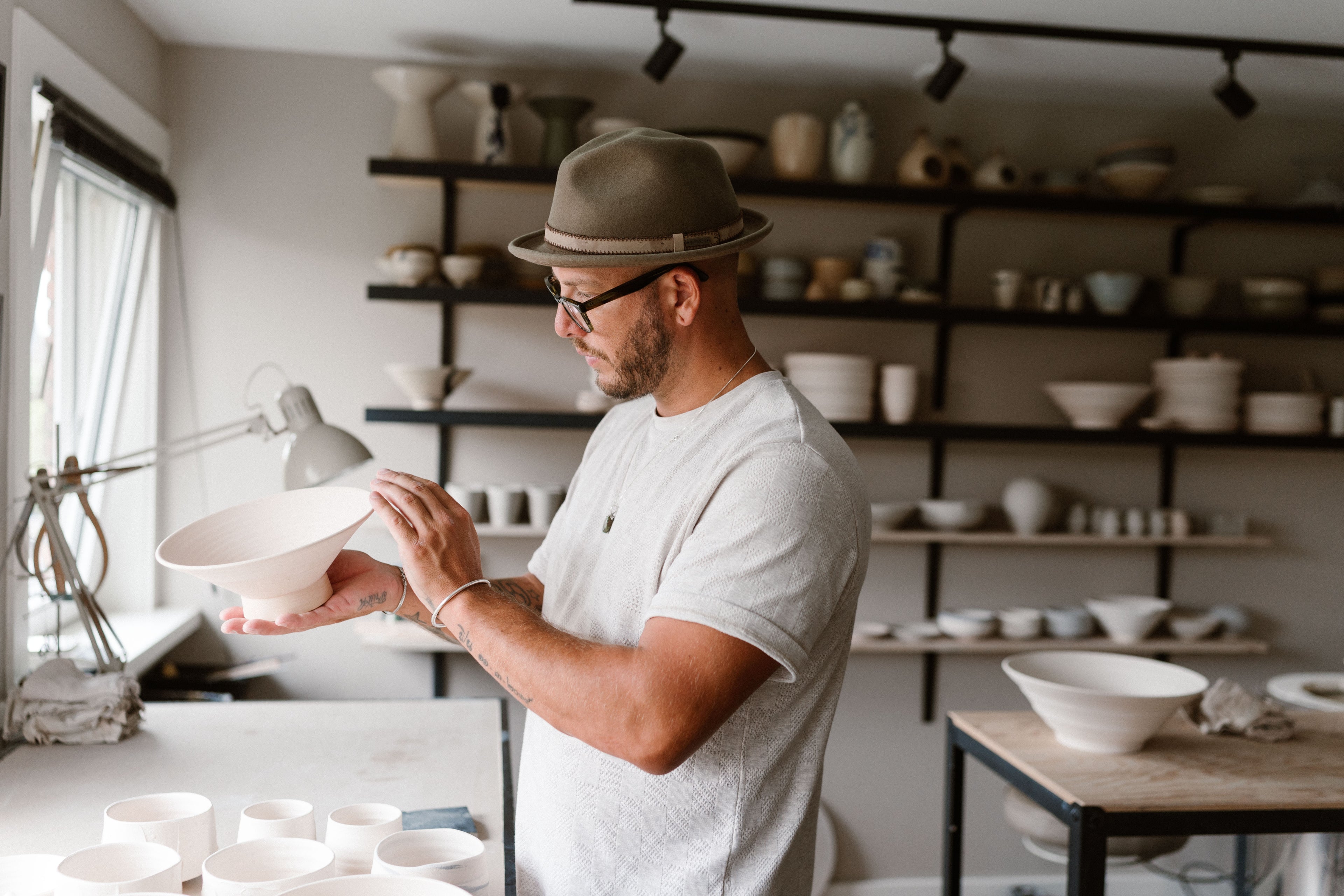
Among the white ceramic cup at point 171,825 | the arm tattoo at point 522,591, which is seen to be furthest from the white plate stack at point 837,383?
the white ceramic cup at point 171,825

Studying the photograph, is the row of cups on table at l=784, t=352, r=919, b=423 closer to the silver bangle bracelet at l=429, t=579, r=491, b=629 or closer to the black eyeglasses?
the black eyeglasses

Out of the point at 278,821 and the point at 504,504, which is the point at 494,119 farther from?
the point at 278,821

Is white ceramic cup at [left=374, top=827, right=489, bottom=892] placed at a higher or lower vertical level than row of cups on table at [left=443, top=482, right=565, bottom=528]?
lower

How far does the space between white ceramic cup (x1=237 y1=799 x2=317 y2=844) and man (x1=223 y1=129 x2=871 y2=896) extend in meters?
0.23

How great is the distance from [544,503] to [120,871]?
77.7 inches

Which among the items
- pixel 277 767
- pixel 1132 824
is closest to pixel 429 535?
pixel 277 767

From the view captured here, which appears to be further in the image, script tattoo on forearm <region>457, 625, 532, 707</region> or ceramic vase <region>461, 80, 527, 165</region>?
ceramic vase <region>461, 80, 527, 165</region>

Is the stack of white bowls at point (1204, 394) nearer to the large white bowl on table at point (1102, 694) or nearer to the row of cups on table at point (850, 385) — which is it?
the row of cups on table at point (850, 385)

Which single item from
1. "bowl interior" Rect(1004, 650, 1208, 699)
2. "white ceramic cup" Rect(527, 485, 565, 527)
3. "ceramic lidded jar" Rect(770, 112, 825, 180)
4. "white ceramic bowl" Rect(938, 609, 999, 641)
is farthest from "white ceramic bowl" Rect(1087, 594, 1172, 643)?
"white ceramic cup" Rect(527, 485, 565, 527)

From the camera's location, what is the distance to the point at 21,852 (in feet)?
4.70

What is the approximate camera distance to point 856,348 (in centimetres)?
344

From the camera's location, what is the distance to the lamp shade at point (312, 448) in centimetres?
204

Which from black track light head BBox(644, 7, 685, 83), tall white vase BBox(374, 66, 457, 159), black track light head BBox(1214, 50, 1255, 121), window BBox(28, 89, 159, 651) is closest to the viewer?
window BBox(28, 89, 159, 651)

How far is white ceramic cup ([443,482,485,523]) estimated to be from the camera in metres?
3.02
